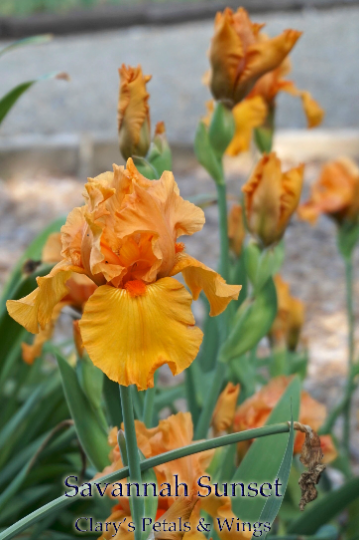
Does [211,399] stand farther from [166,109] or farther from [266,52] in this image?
[166,109]

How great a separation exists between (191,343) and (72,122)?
3144mm

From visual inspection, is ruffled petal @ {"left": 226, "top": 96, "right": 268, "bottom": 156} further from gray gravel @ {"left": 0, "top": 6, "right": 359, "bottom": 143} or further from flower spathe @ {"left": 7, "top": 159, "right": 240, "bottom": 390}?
gray gravel @ {"left": 0, "top": 6, "right": 359, "bottom": 143}

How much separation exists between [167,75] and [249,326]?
3035mm

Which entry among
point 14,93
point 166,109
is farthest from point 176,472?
point 166,109

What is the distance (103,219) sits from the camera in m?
0.36

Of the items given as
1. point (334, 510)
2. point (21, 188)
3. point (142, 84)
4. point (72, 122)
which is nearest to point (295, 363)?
point (334, 510)

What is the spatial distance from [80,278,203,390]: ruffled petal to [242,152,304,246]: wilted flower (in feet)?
0.88

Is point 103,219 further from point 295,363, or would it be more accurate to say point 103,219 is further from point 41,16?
point 41,16

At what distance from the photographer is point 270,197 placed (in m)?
0.59

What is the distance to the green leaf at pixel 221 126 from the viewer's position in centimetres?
64

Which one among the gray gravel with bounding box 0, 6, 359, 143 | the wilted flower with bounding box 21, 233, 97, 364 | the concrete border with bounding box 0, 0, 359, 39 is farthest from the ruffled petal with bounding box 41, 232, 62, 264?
the concrete border with bounding box 0, 0, 359, 39

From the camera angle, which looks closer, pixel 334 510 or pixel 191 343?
pixel 191 343

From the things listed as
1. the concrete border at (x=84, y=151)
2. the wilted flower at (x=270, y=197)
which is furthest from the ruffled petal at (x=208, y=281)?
the concrete border at (x=84, y=151)

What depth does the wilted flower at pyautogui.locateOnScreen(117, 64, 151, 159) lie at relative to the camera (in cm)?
54
